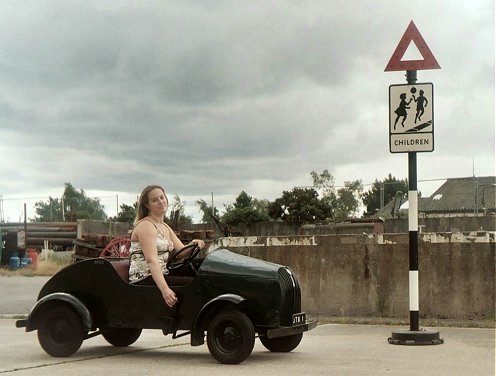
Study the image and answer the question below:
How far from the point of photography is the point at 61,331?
7.98 m

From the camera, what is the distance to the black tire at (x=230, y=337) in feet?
23.7

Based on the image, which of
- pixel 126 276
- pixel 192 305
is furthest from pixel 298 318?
pixel 126 276

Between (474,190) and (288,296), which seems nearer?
(288,296)

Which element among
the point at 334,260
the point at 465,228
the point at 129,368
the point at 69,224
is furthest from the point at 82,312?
the point at 69,224

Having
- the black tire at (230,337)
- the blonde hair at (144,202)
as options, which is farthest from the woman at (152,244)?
the black tire at (230,337)

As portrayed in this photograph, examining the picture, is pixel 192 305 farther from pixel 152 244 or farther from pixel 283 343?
pixel 283 343

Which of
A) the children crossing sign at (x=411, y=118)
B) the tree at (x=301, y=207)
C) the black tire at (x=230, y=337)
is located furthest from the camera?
the tree at (x=301, y=207)

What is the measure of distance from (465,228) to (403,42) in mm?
27568

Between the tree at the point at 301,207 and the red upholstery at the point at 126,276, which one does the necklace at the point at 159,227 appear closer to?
the red upholstery at the point at 126,276

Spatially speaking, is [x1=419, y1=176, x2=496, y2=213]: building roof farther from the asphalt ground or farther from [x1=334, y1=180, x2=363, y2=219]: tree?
the asphalt ground

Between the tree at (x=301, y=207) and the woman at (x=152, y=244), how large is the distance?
165 ft

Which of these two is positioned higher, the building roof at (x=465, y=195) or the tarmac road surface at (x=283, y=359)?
the building roof at (x=465, y=195)

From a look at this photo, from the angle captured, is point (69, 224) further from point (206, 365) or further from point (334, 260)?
point (206, 365)

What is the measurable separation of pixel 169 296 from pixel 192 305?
0.24 meters
